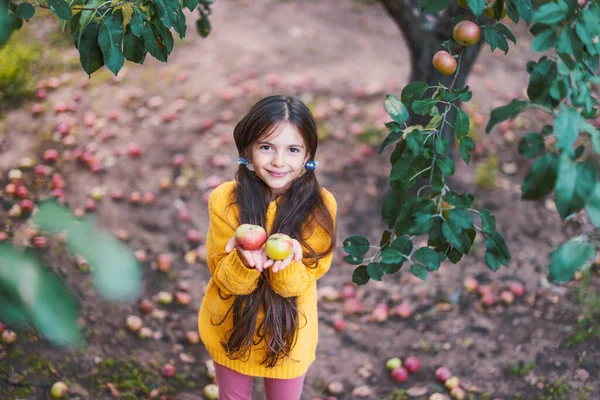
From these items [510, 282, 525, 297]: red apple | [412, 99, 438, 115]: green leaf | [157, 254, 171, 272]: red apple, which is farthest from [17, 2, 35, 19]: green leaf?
[510, 282, 525, 297]: red apple

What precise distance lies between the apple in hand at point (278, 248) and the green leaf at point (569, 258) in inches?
25.6

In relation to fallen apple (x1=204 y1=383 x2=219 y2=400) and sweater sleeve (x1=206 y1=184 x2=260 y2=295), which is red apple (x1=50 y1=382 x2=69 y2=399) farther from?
sweater sleeve (x1=206 y1=184 x2=260 y2=295)

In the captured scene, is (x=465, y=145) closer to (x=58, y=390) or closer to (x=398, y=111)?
(x=398, y=111)

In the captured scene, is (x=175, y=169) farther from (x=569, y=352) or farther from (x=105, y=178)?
(x=569, y=352)

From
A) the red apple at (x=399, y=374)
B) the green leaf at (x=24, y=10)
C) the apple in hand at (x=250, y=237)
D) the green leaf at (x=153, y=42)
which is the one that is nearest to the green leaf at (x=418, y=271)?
the apple in hand at (x=250, y=237)

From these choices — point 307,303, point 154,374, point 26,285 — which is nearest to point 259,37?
point 154,374

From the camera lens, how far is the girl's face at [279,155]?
1771mm

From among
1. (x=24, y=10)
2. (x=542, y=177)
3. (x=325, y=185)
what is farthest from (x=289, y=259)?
(x=325, y=185)

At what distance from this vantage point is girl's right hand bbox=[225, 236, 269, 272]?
1651 millimetres

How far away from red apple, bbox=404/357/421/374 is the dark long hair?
122 cm

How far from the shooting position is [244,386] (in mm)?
2098

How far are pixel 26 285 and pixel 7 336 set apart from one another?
7.21 feet

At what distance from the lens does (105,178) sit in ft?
13.2

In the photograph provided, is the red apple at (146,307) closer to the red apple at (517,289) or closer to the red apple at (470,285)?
the red apple at (470,285)
